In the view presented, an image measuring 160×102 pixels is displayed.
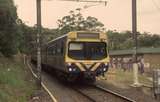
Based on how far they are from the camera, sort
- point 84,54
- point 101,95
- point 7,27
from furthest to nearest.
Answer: point 7,27, point 84,54, point 101,95

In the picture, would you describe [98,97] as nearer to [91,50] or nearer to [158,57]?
[91,50]

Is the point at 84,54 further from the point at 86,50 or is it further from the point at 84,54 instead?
the point at 86,50


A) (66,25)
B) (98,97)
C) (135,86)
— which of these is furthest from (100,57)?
(66,25)

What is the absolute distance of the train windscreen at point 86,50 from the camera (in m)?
21.4

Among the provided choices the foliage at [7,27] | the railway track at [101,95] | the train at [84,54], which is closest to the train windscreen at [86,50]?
the train at [84,54]

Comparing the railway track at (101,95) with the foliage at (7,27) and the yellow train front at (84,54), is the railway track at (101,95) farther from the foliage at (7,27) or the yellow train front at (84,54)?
the foliage at (7,27)

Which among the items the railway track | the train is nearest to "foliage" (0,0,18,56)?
the train

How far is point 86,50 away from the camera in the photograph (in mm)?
21500

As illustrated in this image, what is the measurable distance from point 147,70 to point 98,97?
20068 millimetres

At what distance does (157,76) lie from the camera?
17.3 m

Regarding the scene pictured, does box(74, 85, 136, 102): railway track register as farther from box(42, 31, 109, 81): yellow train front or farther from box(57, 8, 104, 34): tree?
box(57, 8, 104, 34): tree

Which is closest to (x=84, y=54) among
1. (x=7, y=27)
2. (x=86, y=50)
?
(x=86, y=50)

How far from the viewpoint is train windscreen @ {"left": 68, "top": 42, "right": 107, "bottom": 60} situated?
2138 cm

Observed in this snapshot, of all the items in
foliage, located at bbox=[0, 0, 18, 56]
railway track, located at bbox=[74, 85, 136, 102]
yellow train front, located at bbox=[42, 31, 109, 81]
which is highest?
foliage, located at bbox=[0, 0, 18, 56]
